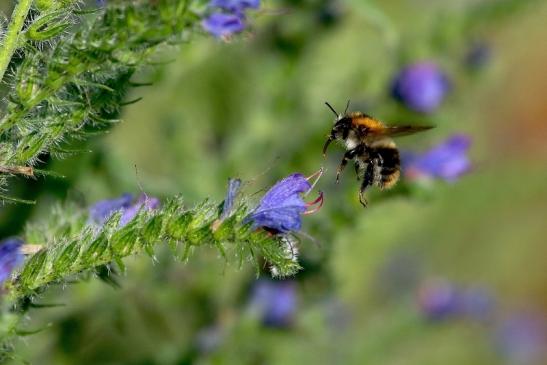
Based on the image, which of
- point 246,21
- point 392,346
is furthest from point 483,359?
point 246,21

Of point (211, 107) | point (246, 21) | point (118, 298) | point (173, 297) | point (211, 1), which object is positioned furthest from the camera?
point (211, 107)

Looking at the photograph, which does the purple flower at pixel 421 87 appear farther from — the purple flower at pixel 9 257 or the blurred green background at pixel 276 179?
the purple flower at pixel 9 257

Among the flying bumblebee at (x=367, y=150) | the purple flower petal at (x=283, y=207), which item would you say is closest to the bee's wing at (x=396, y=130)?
the flying bumblebee at (x=367, y=150)

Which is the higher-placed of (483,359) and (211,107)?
(211,107)

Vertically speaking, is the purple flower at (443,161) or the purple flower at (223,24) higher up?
the purple flower at (223,24)

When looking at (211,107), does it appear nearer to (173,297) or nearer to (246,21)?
(173,297)

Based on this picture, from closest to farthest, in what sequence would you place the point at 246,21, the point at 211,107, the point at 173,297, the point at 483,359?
the point at 246,21, the point at 173,297, the point at 211,107, the point at 483,359

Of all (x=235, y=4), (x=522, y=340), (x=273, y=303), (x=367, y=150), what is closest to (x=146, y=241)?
(x=235, y=4)
